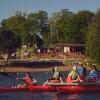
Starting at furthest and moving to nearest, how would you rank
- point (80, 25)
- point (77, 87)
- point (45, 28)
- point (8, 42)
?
1. point (45, 28)
2. point (80, 25)
3. point (8, 42)
4. point (77, 87)

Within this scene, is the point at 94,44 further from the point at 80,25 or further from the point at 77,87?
the point at 77,87

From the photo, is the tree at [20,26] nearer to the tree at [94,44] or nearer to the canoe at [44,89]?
the tree at [94,44]

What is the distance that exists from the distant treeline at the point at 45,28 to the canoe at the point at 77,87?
8596 cm

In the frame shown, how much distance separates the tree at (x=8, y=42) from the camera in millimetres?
124775

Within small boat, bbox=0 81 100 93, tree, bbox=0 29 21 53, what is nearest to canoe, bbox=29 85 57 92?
small boat, bbox=0 81 100 93

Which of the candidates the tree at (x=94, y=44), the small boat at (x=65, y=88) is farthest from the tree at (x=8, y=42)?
the small boat at (x=65, y=88)

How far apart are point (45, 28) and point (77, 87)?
4567 inches

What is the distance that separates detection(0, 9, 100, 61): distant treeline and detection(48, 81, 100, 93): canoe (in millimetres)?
85964

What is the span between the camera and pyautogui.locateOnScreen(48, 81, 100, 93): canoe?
41875mm

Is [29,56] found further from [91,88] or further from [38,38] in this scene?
[91,88]

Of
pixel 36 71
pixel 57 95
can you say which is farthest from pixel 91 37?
pixel 57 95

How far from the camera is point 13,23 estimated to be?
151 meters

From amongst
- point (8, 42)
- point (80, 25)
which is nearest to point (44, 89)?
point (8, 42)

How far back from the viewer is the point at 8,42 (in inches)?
4953
